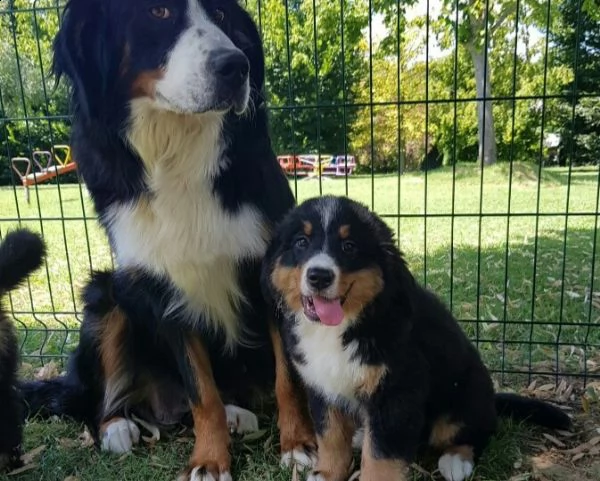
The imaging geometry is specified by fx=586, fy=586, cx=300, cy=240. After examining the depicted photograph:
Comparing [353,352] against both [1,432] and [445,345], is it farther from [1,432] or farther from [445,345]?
[1,432]

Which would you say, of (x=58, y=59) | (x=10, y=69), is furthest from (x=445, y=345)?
(x=10, y=69)

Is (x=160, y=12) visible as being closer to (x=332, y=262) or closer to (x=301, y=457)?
(x=332, y=262)

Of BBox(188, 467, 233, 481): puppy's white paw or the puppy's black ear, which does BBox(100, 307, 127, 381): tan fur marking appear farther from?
the puppy's black ear

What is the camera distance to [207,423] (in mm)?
2439

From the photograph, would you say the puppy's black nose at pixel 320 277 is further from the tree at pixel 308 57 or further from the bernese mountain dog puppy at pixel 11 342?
the tree at pixel 308 57

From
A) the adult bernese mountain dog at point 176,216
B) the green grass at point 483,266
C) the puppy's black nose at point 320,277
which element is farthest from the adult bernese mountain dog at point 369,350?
the green grass at point 483,266

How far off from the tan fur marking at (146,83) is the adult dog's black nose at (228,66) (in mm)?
212

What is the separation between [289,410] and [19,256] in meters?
1.26

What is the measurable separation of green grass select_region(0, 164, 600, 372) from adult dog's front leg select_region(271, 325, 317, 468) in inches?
31.5

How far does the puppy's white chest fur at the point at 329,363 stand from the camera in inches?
83.4

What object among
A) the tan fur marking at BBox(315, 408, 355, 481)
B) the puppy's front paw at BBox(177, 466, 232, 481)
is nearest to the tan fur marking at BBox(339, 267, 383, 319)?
the tan fur marking at BBox(315, 408, 355, 481)

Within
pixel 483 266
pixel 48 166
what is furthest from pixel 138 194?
pixel 48 166

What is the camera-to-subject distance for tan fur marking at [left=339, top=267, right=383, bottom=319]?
6.82 feet

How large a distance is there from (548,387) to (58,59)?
282 cm
